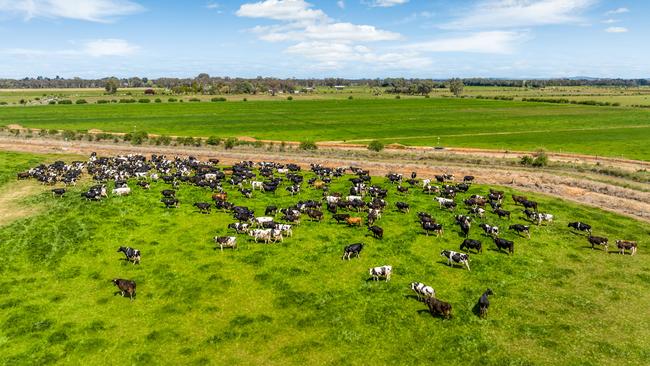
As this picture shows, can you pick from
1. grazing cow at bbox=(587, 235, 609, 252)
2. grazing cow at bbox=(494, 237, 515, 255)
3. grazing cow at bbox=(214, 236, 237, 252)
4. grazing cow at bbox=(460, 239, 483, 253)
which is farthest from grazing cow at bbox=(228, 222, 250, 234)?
grazing cow at bbox=(587, 235, 609, 252)

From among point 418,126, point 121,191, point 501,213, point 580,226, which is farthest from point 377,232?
point 418,126

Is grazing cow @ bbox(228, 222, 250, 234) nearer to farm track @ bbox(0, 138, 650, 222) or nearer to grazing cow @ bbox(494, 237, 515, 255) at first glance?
grazing cow @ bbox(494, 237, 515, 255)

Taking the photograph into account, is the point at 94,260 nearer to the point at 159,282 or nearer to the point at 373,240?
the point at 159,282

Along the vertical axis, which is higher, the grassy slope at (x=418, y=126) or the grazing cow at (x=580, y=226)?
the grassy slope at (x=418, y=126)

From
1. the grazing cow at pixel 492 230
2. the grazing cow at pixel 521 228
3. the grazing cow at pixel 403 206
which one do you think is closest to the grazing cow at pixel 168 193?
the grazing cow at pixel 403 206

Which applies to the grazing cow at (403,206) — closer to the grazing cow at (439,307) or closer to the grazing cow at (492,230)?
the grazing cow at (492,230)
